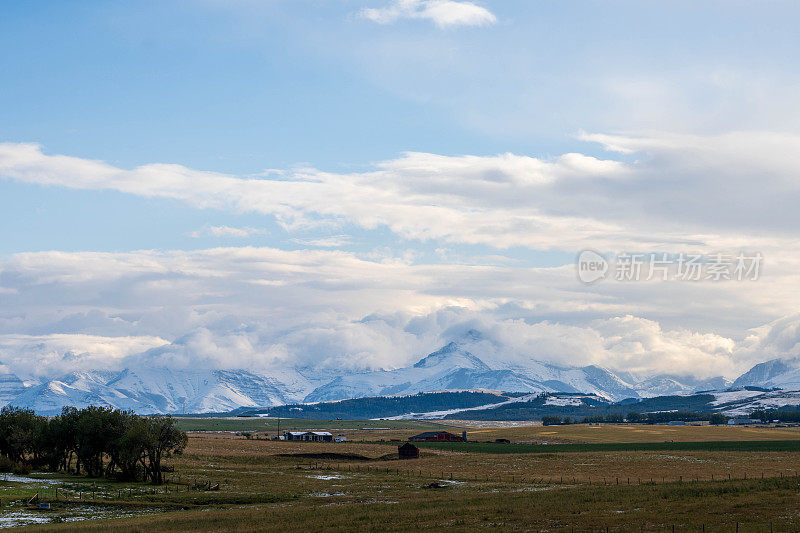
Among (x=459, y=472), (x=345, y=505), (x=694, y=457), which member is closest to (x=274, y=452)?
(x=459, y=472)

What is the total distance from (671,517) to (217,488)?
54125 mm

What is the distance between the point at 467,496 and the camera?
83.0 meters

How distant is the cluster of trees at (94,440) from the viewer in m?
102

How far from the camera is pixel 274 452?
171375mm

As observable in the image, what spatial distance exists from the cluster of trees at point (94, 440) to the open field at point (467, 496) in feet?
18.8

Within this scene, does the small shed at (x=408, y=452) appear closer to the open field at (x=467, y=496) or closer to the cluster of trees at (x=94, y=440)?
the open field at (x=467, y=496)

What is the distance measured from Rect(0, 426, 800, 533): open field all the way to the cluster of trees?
18.8 ft

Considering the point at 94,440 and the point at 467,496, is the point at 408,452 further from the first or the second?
the point at 467,496

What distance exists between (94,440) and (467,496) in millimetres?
53821

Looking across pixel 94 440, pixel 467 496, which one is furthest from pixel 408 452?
pixel 467 496

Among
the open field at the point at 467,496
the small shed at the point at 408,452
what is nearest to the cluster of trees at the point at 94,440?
the open field at the point at 467,496

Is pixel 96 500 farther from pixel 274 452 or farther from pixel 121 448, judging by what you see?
pixel 274 452

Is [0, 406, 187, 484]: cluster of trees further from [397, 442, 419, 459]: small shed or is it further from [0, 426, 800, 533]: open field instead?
[397, 442, 419, 459]: small shed

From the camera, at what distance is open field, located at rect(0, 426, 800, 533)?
201 feet
